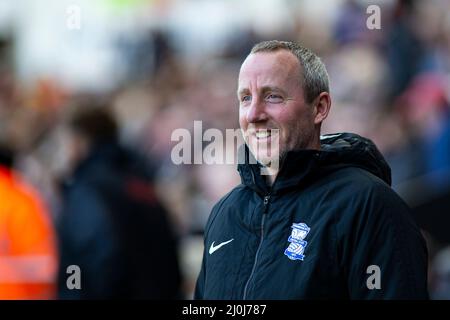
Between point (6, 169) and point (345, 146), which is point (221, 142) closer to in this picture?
point (6, 169)

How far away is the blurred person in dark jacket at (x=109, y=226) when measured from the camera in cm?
618

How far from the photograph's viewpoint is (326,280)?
342 cm

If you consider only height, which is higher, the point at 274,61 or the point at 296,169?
the point at 274,61

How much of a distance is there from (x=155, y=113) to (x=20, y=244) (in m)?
5.48

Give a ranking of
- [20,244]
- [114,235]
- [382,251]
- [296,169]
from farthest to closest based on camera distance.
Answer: [20,244], [114,235], [296,169], [382,251]

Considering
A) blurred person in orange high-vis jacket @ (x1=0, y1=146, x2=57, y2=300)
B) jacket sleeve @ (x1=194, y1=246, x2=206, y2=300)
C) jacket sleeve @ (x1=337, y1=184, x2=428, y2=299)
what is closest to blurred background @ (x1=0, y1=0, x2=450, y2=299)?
blurred person in orange high-vis jacket @ (x1=0, y1=146, x2=57, y2=300)

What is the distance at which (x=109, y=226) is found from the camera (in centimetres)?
625

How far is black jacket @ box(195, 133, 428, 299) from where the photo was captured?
339cm

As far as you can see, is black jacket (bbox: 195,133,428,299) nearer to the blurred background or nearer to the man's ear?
the man's ear

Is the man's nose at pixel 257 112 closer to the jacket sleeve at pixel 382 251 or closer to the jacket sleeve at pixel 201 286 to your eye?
the jacket sleeve at pixel 382 251

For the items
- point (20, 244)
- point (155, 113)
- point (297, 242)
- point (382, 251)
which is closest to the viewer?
point (382, 251)

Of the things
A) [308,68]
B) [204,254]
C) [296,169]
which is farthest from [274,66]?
[204,254]

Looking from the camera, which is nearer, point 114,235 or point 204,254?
point 204,254

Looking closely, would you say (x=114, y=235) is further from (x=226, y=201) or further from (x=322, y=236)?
(x=322, y=236)
